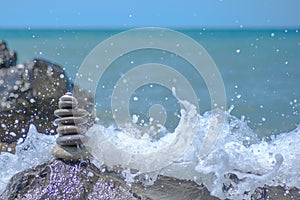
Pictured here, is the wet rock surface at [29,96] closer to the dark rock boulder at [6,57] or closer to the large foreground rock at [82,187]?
the dark rock boulder at [6,57]

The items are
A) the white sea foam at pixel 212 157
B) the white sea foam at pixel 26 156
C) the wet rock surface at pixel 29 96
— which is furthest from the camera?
the wet rock surface at pixel 29 96

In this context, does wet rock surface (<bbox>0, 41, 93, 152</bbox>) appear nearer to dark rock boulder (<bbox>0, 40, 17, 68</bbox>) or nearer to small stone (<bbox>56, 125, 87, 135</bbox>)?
dark rock boulder (<bbox>0, 40, 17, 68</bbox>)

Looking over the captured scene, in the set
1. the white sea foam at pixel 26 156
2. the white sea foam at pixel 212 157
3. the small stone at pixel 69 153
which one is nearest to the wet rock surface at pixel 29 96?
the white sea foam at pixel 26 156

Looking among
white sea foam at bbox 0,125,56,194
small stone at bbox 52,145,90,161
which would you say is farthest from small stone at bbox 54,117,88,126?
white sea foam at bbox 0,125,56,194

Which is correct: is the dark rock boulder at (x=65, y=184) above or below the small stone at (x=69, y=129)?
below

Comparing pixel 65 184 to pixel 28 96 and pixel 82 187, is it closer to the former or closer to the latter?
pixel 82 187

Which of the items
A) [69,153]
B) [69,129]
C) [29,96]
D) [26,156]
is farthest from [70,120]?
[29,96]

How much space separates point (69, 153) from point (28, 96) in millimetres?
2218

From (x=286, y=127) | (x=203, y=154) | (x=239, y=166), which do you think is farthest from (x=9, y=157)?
(x=286, y=127)

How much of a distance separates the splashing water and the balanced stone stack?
4.6 inches

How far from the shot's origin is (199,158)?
10.3 feet

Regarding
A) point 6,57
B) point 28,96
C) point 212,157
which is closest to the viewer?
point 212,157

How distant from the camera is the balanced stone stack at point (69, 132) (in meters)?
2.77

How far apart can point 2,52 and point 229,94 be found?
5.26 meters
